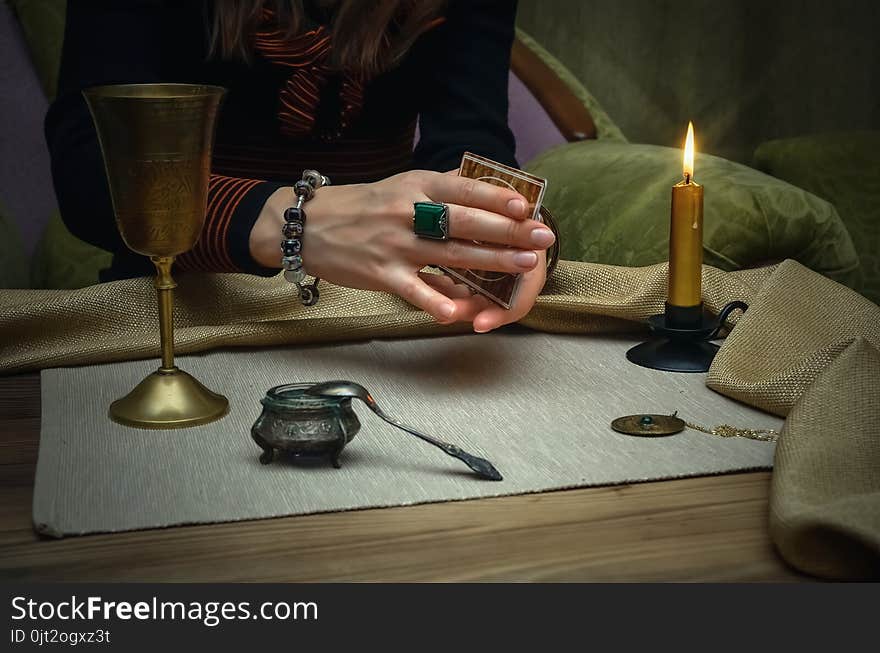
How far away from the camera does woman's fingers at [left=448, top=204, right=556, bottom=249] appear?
3.34 feet

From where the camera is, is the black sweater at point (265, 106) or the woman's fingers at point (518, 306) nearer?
the woman's fingers at point (518, 306)

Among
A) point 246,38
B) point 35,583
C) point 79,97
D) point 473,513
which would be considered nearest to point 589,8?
point 246,38

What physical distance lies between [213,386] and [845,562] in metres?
0.63

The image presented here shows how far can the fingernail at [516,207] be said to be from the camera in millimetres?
1015

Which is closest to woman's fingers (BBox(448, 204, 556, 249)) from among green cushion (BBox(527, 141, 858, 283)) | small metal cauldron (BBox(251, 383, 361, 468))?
small metal cauldron (BBox(251, 383, 361, 468))

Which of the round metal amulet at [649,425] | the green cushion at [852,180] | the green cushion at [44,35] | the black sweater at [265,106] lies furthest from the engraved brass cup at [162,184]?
the green cushion at [852,180]

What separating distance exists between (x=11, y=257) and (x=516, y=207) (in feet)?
4.15

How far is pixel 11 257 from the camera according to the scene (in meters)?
1.94

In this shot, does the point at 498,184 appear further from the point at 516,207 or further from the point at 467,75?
the point at 467,75

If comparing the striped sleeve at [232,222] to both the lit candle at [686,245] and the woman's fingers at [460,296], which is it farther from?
the lit candle at [686,245]

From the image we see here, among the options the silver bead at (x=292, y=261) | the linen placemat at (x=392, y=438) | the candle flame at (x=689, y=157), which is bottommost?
the linen placemat at (x=392, y=438)

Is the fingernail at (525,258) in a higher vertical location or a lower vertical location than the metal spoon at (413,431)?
higher

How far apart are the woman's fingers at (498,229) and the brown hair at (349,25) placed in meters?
0.45

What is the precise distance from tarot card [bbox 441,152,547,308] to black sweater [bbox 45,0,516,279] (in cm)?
25
